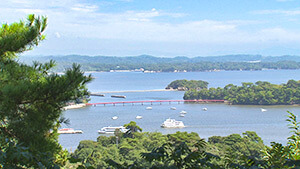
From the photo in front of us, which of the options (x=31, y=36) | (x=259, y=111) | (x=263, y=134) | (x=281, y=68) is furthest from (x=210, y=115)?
(x=281, y=68)

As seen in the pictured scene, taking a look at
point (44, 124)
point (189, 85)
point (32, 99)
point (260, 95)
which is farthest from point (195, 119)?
point (32, 99)

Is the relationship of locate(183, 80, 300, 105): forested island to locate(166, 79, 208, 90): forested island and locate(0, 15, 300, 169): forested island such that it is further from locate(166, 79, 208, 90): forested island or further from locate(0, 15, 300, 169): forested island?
locate(0, 15, 300, 169): forested island

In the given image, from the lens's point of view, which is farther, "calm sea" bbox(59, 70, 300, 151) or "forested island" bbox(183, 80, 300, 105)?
"forested island" bbox(183, 80, 300, 105)

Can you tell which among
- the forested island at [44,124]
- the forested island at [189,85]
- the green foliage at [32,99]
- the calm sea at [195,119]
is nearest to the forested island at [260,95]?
the calm sea at [195,119]

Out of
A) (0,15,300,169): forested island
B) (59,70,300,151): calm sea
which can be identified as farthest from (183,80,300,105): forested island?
(0,15,300,169): forested island

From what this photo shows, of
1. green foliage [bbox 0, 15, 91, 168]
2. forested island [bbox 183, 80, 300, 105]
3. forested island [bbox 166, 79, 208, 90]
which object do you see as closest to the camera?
green foliage [bbox 0, 15, 91, 168]

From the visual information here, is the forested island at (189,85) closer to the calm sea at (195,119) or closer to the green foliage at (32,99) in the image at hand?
the calm sea at (195,119)

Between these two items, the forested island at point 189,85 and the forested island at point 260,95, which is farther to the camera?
the forested island at point 189,85

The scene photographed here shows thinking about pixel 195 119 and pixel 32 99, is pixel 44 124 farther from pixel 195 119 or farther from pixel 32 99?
pixel 195 119

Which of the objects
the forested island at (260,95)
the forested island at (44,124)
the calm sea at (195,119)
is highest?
the forested island at (44,124)

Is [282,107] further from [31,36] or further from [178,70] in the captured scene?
[178,70]

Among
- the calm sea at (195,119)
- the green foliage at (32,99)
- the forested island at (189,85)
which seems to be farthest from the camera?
the forested island at (189,85)
